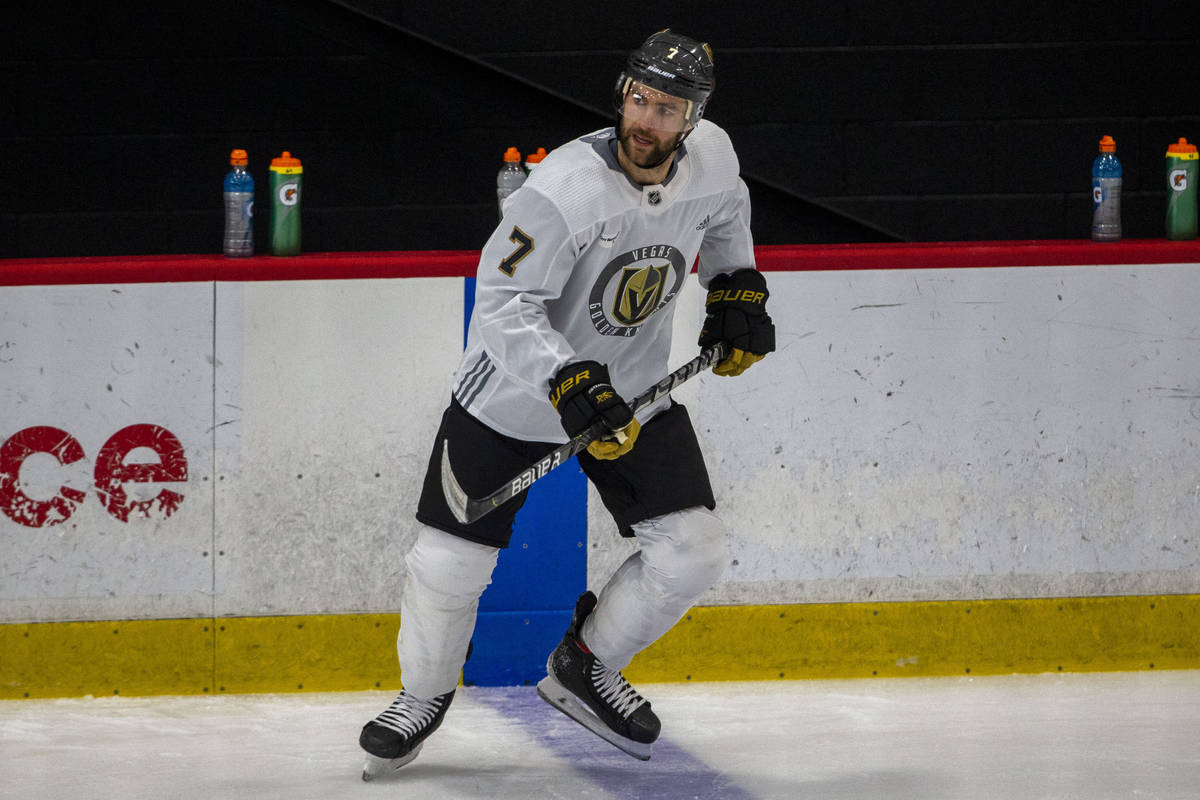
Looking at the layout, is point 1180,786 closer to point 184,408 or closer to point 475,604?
point 475,604

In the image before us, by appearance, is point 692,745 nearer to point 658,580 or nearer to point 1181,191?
point 658,580

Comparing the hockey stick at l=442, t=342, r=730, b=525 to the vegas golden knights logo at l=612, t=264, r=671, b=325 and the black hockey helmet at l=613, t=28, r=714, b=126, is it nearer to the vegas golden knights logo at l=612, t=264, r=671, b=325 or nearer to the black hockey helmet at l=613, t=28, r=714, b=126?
the vegas golden knights logo at l=612, t=264, r=671, b=325

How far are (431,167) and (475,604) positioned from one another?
1.70 m

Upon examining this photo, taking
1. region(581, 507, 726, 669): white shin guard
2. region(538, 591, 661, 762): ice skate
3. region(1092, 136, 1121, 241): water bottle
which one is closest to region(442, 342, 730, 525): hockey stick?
region(581, 507, 726, 669): white shin guard

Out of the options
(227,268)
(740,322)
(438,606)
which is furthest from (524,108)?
(438,606)

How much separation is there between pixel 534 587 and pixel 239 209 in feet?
3.32

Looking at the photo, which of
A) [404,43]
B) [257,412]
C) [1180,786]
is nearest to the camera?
[1180,786]

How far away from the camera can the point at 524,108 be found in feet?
13.6

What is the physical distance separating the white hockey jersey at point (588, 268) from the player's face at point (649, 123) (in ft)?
0.15

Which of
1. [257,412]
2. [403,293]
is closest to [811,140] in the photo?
[403,293]

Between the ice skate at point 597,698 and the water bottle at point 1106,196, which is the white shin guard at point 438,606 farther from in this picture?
the water bottle at point 1106,196

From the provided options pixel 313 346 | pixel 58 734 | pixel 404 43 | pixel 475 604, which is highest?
pixel 404 43

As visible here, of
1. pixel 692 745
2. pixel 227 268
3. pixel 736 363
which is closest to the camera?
pixel 736 363

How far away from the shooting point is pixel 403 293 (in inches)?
125
